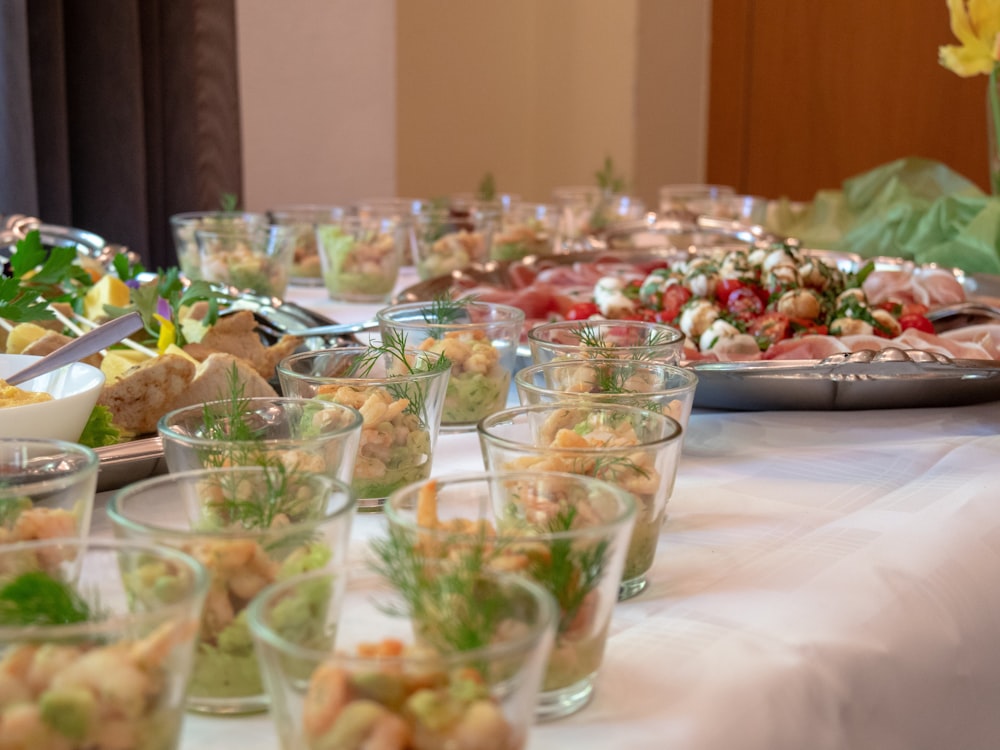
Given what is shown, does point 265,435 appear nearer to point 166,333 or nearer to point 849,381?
point 166,333

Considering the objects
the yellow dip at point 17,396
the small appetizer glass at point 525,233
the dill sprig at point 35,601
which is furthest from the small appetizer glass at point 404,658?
the small appetizer glass at point 525,233

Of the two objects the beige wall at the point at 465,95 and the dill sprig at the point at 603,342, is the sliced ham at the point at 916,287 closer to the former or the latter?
the dill sprig at the point at 603,342

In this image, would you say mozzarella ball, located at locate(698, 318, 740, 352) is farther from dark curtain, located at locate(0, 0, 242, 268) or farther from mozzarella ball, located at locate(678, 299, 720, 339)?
dark curtain, located at locate(0, 0, 242, 268)

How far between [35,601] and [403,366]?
1.78ft

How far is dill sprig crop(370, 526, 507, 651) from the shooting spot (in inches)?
22.8

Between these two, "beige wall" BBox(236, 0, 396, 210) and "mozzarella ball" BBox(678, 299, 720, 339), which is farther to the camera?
"beige wall" BBox(236, 0, 396, 210)

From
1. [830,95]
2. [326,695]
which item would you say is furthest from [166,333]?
[830,95]

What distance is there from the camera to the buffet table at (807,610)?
69cm

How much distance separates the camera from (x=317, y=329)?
1443 millimetres

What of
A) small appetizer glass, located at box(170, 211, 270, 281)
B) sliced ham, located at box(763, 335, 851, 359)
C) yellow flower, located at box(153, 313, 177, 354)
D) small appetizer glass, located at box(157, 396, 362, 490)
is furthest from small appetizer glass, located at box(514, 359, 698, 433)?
small appetizer glass, located at box(170, 211, 270, 281)

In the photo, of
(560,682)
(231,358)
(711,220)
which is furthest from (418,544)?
(711,220)

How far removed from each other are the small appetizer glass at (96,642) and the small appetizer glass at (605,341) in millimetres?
600

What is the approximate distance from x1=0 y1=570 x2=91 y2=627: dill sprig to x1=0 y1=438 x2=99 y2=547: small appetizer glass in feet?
0.33

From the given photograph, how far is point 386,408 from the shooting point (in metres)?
1.01
